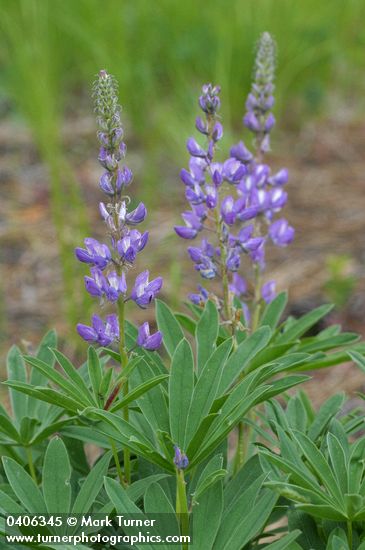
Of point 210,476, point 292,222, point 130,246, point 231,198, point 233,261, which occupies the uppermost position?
point 292,222

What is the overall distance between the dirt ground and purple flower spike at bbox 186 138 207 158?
4.97 ft

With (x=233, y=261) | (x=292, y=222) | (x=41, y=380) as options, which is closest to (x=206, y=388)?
(x=233, y=261)

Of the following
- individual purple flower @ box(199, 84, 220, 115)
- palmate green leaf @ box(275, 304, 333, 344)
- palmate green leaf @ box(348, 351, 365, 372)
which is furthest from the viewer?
palmate green leaf @ box(275, 304, 333, 344)

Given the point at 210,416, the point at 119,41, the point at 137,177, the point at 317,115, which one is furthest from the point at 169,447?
the point at 317,115

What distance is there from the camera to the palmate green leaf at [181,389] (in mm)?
1357

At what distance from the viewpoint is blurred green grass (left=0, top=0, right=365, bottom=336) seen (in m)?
4.48

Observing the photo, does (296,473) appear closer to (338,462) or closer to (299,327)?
(338,462)

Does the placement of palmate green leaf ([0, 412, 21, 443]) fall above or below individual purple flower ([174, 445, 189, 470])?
above

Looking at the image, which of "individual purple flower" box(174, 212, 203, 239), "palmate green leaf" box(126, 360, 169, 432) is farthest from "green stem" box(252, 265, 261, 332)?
"palmate green leaf" box(126, 360, 169, 432)

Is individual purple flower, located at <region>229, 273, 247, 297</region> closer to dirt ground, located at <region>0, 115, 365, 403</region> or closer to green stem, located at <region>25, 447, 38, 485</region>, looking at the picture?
green stem, located at <region>25, 447, 38, 485</region>

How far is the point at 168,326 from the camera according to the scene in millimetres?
1592

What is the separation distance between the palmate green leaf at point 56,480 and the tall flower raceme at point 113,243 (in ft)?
0.65

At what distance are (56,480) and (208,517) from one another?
26cm

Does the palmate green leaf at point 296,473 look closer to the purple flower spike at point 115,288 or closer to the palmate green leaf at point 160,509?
the palmate green leaf at point 160,509
